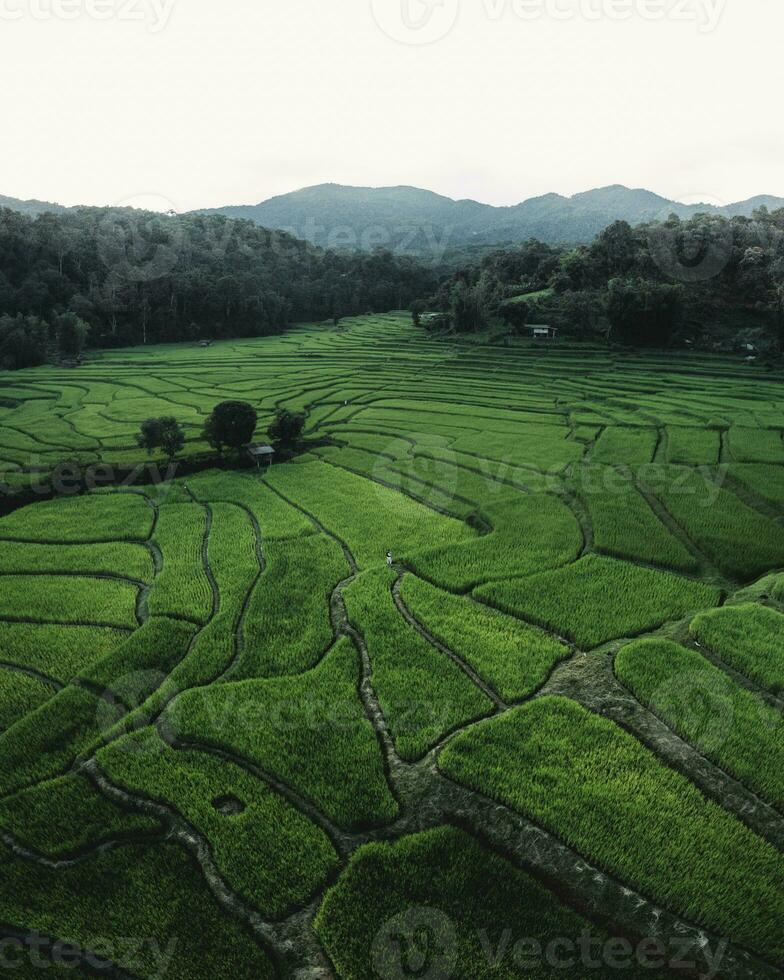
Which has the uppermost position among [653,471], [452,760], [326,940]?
[653,471]

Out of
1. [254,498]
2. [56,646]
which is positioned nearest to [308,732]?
[56,646]

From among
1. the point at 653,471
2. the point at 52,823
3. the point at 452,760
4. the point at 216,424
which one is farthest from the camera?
the point at 216,424

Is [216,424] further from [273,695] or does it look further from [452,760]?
[452,760]

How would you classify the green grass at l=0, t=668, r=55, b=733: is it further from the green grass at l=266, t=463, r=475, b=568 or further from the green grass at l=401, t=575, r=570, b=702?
the green grass at l=266, t=463, r=475, b=568

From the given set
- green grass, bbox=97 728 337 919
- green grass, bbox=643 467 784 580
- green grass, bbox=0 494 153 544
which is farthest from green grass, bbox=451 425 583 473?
green grass, bbox=97 728 337 919

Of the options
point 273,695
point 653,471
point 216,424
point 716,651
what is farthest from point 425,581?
point 216,424

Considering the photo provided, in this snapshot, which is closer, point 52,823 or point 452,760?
point 52,823
